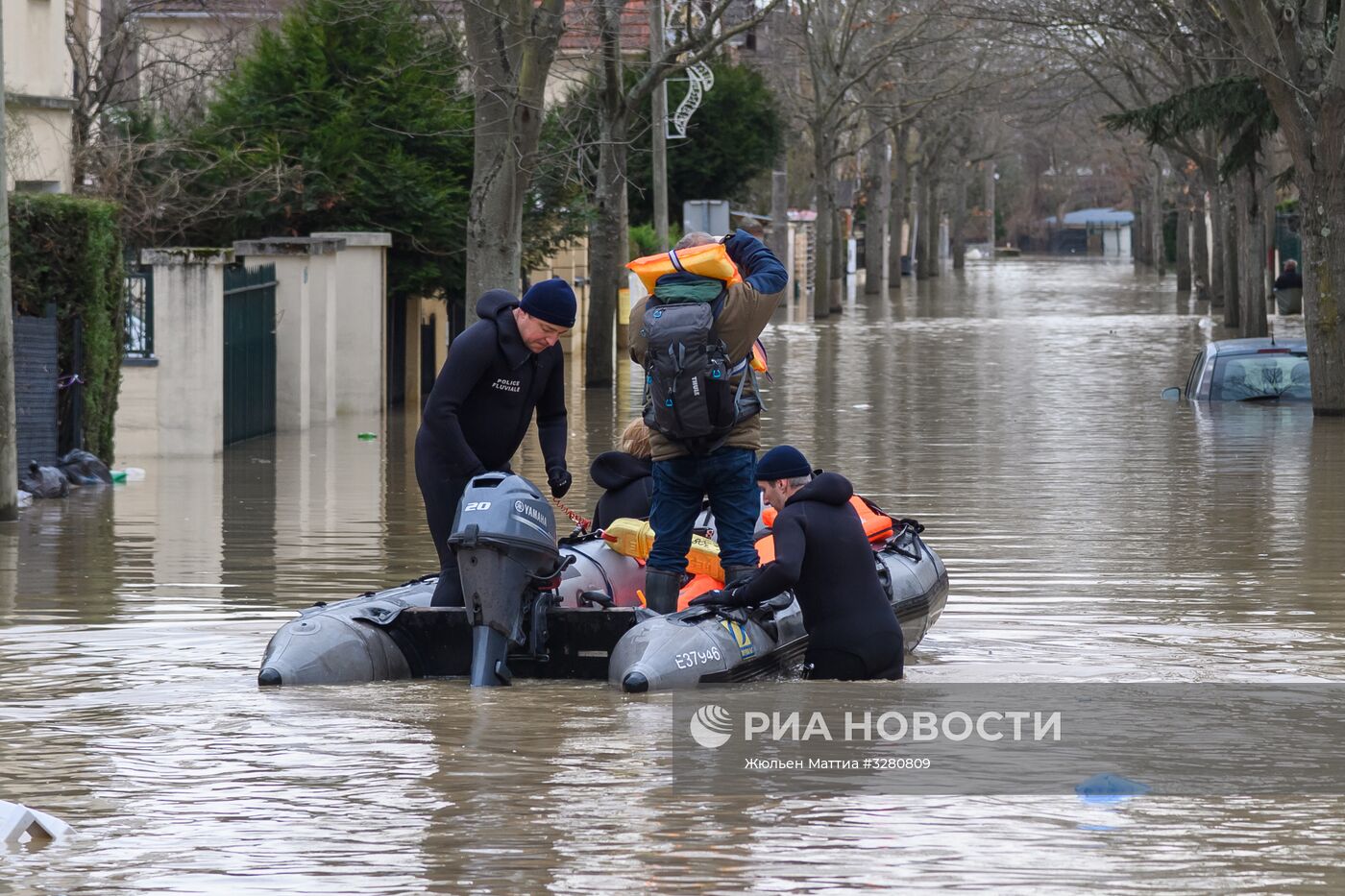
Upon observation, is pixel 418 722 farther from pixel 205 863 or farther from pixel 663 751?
pixel 205 863

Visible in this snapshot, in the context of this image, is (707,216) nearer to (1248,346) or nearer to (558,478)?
(1248,346)

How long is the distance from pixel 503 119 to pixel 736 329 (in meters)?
12.1

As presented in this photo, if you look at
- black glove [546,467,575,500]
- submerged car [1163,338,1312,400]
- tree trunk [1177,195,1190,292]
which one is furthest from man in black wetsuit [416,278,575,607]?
tree trunk [1177,195,1190,292]

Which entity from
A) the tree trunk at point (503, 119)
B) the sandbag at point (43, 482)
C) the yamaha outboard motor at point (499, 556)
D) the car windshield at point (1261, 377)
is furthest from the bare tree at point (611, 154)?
the yamaha outboard motor at point (499, 556)

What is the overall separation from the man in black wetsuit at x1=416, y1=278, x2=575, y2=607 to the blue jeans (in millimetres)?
599

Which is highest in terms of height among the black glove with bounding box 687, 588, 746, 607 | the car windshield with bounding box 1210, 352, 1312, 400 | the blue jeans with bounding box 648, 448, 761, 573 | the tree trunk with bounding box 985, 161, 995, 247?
the tree trunk with bounding box 985, 161, 995, 247

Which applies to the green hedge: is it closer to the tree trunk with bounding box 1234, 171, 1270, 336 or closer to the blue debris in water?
the blue debris in water

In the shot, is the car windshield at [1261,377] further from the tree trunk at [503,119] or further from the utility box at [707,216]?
the utility box at [707,216]

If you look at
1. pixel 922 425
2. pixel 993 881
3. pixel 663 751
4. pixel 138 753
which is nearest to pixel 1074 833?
pixel 993 881

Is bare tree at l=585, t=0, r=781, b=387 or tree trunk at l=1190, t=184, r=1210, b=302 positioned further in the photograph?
tree trunk at l=1190, t=184, r=1210, b=302

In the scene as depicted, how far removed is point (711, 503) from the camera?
9023 mm

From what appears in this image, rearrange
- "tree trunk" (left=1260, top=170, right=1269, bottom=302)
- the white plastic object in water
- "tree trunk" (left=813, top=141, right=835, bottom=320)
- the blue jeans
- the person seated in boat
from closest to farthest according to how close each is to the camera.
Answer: the white plastic object in water → the blue jeans → the person seated in boat → "tree trunk" (left=1260, top=170, right=1269, bottom=302) → "tree trunk" (left=813, top=141, right=835, bottom=320)

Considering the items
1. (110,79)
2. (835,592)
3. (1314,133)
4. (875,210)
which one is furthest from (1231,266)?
(835,592)

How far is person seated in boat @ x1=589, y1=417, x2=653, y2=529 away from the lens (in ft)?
31.7
